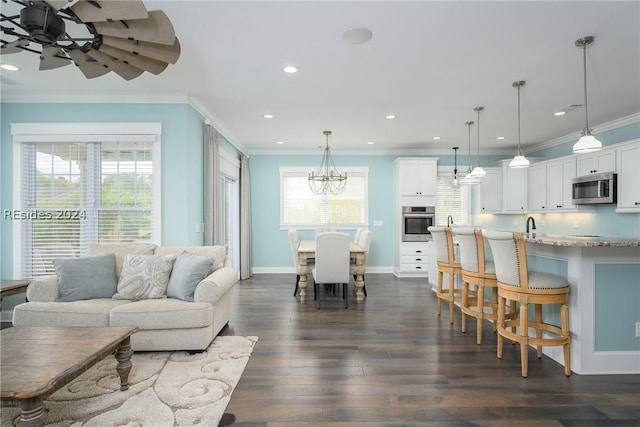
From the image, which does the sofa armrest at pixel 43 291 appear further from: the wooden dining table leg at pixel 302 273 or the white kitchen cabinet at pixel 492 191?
the white kitchen cabinet at pixel 492 191

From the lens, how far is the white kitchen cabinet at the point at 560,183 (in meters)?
5.55

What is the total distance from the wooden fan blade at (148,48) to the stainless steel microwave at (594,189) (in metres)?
5.67

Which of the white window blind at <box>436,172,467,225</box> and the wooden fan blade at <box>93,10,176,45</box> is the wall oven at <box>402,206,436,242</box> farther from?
the wooden fan blade at <box>93,10,176,45</box>

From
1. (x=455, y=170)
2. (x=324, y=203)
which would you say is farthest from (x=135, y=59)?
(x=455, y=170)

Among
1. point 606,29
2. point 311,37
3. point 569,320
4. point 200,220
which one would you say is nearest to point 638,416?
point 569,320

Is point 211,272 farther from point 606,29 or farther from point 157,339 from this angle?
point 606,29

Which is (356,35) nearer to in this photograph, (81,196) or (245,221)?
(81,196)

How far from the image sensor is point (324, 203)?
24.0 ft

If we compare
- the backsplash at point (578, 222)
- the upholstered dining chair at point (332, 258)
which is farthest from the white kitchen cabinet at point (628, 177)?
the upholstered dining chair at point (332, 258)

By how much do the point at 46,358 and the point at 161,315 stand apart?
0.98 m

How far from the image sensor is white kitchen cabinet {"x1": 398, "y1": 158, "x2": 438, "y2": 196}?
688 cm

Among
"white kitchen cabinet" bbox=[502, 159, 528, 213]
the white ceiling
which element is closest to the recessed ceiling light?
the white ceiling

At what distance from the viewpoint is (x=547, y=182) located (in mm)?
6055

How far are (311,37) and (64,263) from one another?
3.08 m
